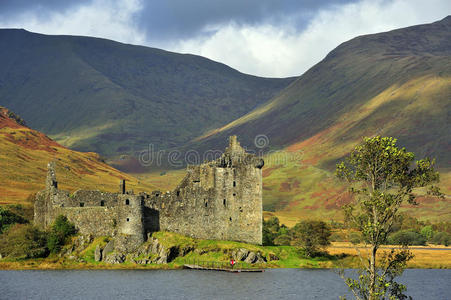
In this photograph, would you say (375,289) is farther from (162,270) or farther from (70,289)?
(162,270)

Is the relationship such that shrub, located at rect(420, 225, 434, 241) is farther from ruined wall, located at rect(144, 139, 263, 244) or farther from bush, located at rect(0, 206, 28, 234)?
bush, located at rect(0, 206, 28, 234)

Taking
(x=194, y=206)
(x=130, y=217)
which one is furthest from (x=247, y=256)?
(x=130, y=217)

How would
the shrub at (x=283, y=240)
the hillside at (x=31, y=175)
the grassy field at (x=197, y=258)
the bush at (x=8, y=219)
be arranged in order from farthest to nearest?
the hillside at (x=31, y=175), the shrub at (x=283, y=240), the bush at (x=8, y=219), the grassy field at (x=197, y=258)

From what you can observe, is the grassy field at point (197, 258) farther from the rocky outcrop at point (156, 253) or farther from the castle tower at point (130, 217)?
the castle tower at point (130, 217)

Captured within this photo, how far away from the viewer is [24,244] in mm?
74750

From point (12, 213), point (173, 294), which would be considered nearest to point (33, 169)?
point (12, 213)

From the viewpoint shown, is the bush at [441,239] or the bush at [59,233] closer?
the bush at [59,233]

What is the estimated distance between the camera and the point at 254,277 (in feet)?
221

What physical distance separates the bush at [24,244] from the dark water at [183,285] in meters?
4.97

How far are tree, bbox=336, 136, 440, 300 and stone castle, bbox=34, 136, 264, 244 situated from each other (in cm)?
3799

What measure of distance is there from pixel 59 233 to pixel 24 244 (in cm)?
424

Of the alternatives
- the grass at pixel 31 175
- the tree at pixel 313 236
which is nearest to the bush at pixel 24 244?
the tree at pixel 313 236

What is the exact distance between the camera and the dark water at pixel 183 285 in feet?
184

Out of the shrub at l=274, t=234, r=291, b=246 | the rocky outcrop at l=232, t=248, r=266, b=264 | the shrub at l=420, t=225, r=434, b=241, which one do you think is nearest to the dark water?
the rocky outcrop at l=232, t=248, r=266, b=264
